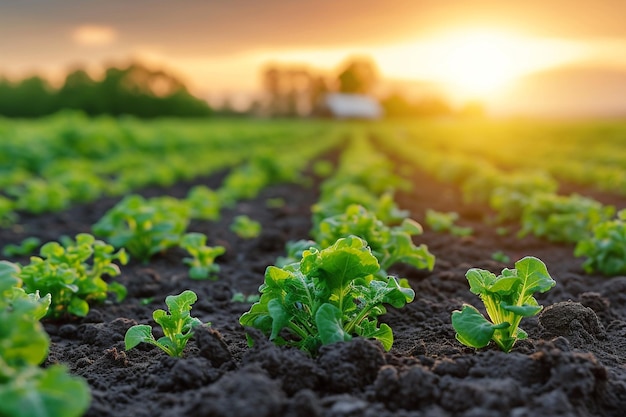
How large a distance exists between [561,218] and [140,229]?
13.1 feet

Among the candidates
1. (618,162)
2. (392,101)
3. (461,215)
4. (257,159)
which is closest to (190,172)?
(257,159)

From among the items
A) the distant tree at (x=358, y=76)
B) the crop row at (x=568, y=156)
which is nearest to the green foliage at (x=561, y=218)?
the crop row at (x=568, y=156)

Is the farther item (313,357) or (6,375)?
(313,357)

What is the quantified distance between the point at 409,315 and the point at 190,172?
424 inches

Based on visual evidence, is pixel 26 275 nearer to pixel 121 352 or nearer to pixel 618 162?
pixel 121 352

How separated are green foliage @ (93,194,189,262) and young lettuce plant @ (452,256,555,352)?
10.9 ft

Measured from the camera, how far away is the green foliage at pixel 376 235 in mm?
3996

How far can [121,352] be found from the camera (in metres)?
3.16

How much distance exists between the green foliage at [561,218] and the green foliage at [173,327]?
4.29m

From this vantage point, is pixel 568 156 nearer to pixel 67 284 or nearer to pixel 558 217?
pixel 558 217

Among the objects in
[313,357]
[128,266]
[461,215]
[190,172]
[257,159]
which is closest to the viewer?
[313,357]

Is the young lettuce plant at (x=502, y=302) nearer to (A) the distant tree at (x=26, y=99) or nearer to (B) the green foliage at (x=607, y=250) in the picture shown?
(B) the green foliage at (x=607, y=250)

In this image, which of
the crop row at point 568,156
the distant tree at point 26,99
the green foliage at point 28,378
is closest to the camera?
the green foliage at point 28,378

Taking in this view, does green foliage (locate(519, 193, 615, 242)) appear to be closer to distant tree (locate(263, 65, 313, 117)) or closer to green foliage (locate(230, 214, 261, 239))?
green foliage (locate(230, 214, 261, 239))
